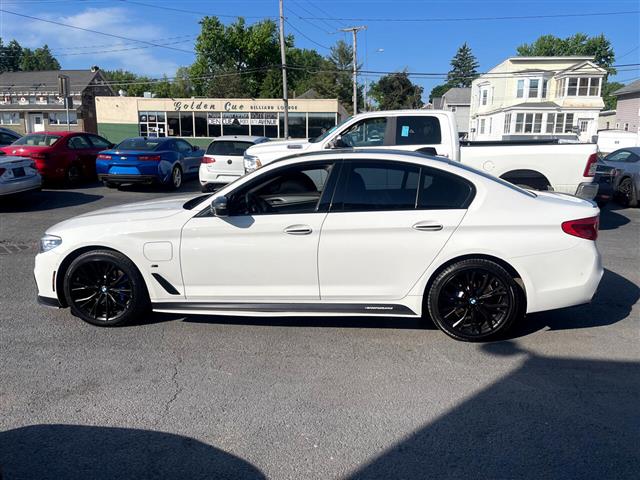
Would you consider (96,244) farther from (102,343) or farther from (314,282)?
(314,282)

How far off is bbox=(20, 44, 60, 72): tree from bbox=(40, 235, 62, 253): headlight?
138 meters

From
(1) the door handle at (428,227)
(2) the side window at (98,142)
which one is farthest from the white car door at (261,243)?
(2) the side window at (98,142)

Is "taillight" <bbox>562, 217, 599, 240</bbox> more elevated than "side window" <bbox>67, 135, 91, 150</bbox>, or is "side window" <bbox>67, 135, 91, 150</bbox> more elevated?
"side window" <bbox>67, 135, 91, 150</bbox>

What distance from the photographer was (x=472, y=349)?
4293 mm

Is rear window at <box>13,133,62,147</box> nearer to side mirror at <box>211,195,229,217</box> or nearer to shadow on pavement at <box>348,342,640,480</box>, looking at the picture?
side mirror at <box>211,195,229,217</box>

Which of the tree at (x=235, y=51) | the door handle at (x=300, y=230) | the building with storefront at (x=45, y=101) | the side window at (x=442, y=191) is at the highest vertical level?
the tree at (x=235, y=51)

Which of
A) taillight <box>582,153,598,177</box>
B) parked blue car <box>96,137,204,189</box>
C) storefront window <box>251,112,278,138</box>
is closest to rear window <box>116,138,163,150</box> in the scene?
parked blue car <box>96,137,204,189</box>

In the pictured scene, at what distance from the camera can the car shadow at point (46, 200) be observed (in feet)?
37.9

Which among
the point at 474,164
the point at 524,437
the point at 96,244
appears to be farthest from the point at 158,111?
the point at 524,437

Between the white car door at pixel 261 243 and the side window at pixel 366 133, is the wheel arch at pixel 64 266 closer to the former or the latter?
the white car door at pixel 261 243

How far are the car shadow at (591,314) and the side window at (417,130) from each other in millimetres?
3802

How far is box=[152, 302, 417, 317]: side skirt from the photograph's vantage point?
4.38 meters

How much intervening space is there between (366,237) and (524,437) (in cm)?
190

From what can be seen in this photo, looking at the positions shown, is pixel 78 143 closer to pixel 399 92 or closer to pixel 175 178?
pixel 175 178
